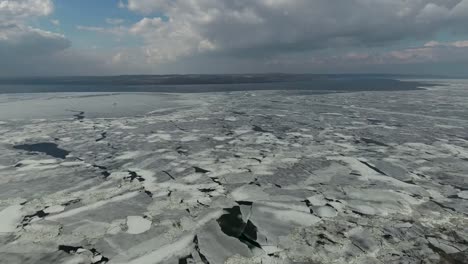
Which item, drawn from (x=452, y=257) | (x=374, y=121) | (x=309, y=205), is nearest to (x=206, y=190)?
(x=309, y=205)

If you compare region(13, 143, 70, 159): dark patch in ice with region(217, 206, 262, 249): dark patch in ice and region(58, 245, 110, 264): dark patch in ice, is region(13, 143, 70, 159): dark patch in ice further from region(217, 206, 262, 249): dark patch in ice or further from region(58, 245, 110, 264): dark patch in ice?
region(217, 206, 262, 249): dark patch in ice

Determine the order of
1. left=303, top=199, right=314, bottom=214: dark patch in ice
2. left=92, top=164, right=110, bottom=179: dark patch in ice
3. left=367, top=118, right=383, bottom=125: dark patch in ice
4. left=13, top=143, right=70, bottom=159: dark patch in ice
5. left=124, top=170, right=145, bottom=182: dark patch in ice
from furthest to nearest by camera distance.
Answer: left=367, top=118, right=383, bottom=125: dark patch in ice
left=13, top=143, right=70, bottom=159: dark patch in ice
left=92, top=164, right=110, bottom=179: dark patch in ice
left=124, top=170, right=145, bottom=182: dark patch in ice
left=303, top=199, right=314, bottom=214: dark patch in ice

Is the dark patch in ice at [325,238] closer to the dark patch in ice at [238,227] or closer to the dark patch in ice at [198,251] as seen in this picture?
the dark patch in ice at [238,227]

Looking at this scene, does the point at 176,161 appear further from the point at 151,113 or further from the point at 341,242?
the point at 151,113

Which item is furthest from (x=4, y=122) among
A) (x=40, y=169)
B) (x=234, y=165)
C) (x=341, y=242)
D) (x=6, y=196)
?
(x=341, y=242)

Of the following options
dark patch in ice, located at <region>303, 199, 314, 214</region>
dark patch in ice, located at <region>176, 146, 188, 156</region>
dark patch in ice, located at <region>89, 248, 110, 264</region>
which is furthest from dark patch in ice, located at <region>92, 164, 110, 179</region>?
dark patch in ice, located at <region>303, 199, 314, 214</region>

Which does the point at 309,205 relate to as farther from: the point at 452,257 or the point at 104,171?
the point at 104,171
